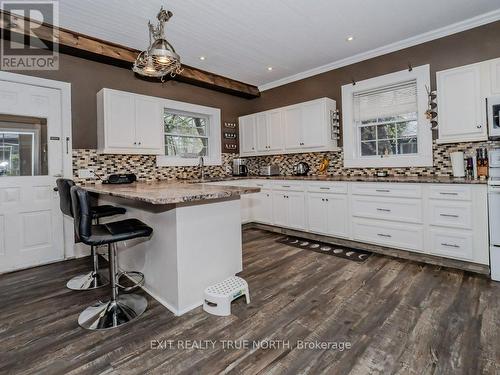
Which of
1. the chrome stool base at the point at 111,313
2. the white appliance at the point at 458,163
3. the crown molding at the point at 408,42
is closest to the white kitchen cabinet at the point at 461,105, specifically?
the white appliance at the point at 458,163

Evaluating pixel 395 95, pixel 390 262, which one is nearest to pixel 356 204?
pixel 390 262

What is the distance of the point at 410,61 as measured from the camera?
3520mm

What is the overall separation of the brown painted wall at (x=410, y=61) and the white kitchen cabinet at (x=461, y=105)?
316 mm

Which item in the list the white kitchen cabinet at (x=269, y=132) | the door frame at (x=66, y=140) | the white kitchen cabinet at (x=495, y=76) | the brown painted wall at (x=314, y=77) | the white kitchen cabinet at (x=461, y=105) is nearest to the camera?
the white kitchen cabinet at (x=495, y=76)

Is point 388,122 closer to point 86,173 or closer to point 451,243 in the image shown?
point 451,243

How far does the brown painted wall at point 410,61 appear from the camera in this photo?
3033mm

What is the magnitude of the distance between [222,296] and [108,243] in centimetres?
91

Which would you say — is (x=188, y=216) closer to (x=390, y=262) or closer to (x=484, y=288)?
(x=390, y=262)

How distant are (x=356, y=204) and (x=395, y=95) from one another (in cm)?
168

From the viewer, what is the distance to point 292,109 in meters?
4.52

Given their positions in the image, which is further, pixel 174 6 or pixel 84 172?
pixel 84 172

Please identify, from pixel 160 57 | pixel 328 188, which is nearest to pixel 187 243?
pixel 160 57

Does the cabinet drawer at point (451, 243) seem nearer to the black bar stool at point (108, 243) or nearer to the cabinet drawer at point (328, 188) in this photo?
the cabinet drawer at point (328, 188)

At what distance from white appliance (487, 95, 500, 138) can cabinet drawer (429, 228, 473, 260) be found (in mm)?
1021
